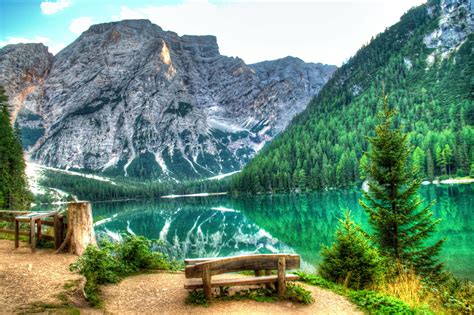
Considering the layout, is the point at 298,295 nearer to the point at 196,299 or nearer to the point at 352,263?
the point at 196,299

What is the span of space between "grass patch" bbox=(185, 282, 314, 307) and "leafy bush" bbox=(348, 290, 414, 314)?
1532 mm

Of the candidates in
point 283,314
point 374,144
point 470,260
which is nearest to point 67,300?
point 283,314

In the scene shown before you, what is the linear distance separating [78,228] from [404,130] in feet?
506

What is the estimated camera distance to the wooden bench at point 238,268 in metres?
8.71

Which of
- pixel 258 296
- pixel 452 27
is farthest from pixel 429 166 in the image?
pixel 452 27

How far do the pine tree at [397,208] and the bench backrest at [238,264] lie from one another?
855 centimetres

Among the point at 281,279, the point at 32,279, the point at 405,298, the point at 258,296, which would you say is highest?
the point at 32,279

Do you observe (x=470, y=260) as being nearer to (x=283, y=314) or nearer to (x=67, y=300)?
(x=283, y=314)

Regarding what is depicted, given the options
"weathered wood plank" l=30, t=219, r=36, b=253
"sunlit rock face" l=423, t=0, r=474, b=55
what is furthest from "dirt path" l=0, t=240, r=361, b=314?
"sunlit rock face" l=423, t=0, r=474, b=55

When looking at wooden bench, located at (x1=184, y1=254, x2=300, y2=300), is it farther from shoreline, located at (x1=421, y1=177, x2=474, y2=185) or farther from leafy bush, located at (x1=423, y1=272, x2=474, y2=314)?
shoreline, located at (x1=421, y1=177, x2=474, y2=185)

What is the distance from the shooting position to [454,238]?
100 ft

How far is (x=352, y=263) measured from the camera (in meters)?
12.4

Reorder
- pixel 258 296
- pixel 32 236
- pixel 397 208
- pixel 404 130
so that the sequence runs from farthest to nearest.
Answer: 1. pixel 404 130
2. pixel 397 208
3. pixel 32 236
4. pixel 258 296

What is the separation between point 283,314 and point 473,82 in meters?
179
